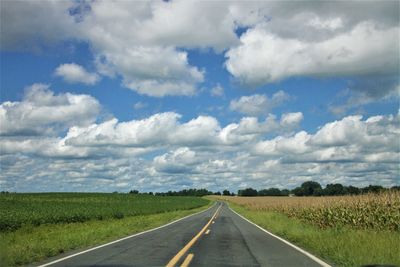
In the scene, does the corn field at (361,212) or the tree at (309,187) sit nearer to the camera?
the corn field at (361,212)

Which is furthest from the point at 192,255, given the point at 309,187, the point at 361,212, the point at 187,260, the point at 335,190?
the point at 309,187

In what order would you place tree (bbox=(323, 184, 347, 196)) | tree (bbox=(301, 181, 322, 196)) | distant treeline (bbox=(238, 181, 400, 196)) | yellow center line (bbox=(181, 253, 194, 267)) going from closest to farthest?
1. yellow center line (bbox=(181, 253, 194, 267))
2. distant treeline (bbox=(238, 181, 400, 196))
3. tree (bbox=(323, 184, 347, 196))
4. tree (bbox=(301, 181, 322, 196))

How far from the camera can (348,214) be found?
22266mm

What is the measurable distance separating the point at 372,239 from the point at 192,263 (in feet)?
19.3

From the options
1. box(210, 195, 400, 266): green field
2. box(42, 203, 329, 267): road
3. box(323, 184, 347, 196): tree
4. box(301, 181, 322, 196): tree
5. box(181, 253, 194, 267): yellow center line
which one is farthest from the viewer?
box(301, 181, 322, 196): tree

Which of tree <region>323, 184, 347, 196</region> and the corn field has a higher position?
tree <region>323, 184, 347, 196</region>

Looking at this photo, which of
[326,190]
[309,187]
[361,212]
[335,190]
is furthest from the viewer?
[309,187]

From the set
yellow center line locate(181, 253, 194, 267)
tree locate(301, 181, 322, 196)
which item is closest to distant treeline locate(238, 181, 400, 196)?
tree locate(301, 181, 322, 196)

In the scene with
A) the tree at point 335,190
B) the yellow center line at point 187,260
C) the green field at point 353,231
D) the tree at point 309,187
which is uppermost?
the tree at point 309,187

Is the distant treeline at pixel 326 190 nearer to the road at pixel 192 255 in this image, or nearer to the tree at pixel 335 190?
the tree at pixel 335 190

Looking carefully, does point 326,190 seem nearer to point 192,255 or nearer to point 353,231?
point 353,231

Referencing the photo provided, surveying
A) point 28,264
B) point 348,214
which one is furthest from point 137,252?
point 348,214

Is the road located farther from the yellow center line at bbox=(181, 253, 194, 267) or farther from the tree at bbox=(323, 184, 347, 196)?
the tree at bbox=(323, 184, 347, 196)

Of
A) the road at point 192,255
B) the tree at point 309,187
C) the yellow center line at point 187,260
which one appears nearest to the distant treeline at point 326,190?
the tree at point 309,187
